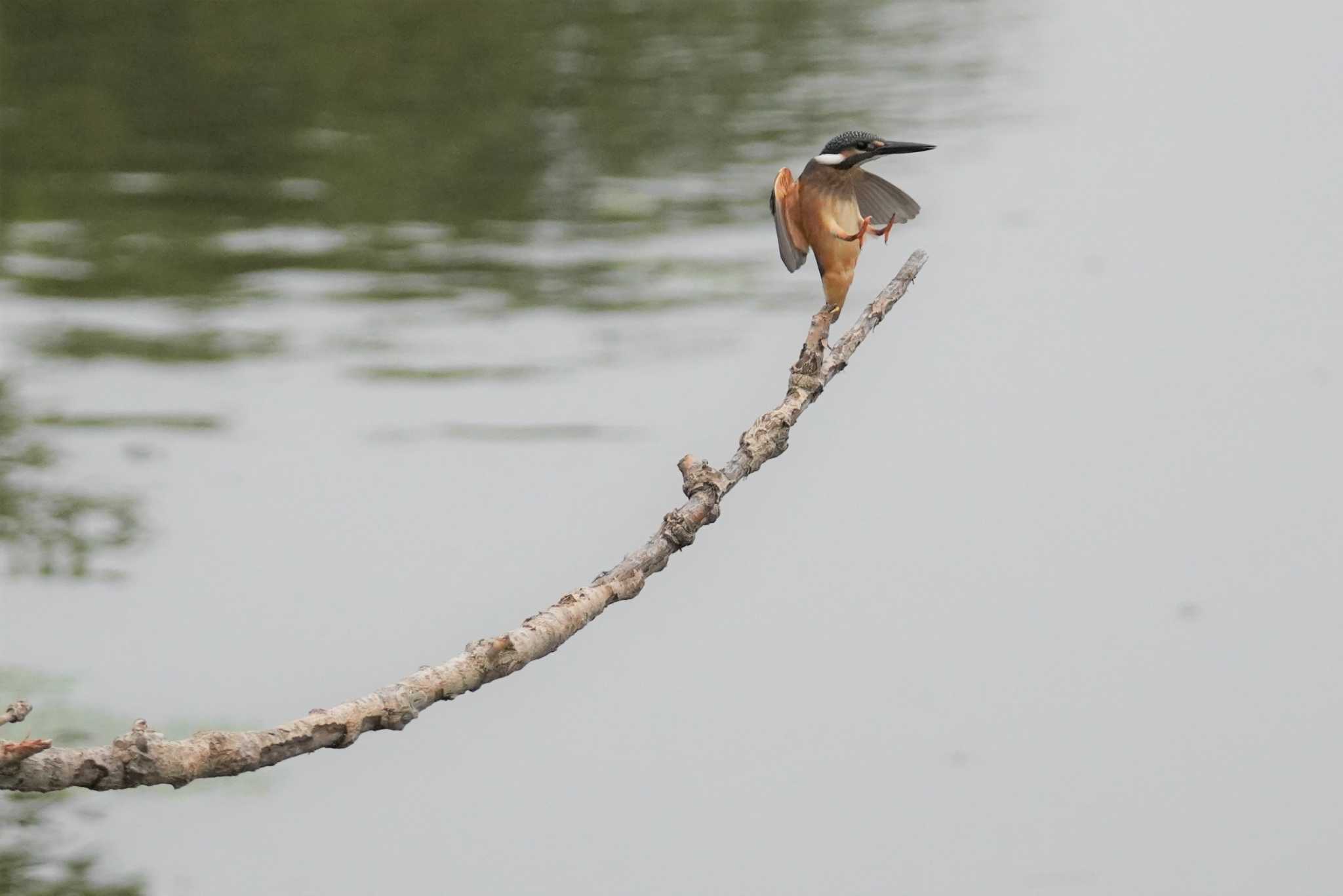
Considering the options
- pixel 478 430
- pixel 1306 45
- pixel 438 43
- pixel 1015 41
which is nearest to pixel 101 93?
pixel 438 43

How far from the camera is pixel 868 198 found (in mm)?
2049

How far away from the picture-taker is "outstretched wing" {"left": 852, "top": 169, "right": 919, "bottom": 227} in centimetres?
203

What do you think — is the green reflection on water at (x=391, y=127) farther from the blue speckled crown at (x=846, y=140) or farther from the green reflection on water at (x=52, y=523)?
the blue speckled crown at (x=846, y=140)

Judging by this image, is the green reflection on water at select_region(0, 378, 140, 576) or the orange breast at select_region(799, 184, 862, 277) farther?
the green reflection on water at select_region(0, 378, 140, 576)

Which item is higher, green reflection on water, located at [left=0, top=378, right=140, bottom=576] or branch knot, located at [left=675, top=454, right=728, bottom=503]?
green reflection on water, located at [left=0, top=378, right=140, bottom=576]

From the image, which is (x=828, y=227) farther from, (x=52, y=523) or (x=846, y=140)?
(x=52, y=523)

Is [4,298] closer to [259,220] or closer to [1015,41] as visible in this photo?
[259,220]

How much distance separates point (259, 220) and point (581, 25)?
394 centimetres

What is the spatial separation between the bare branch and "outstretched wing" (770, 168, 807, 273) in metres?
0.22

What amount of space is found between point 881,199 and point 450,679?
911 millimetres

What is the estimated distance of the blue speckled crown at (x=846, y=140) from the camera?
1938 millimetres

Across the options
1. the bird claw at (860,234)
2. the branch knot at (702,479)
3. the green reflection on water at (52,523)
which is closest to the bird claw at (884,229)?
the bird claw at (860,234)

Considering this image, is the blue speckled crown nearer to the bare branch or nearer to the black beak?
the black beak

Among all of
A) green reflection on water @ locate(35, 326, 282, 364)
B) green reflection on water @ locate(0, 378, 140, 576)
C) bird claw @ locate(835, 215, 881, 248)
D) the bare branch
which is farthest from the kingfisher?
green reflection on water @ locate(35, 326, 282, 364)
